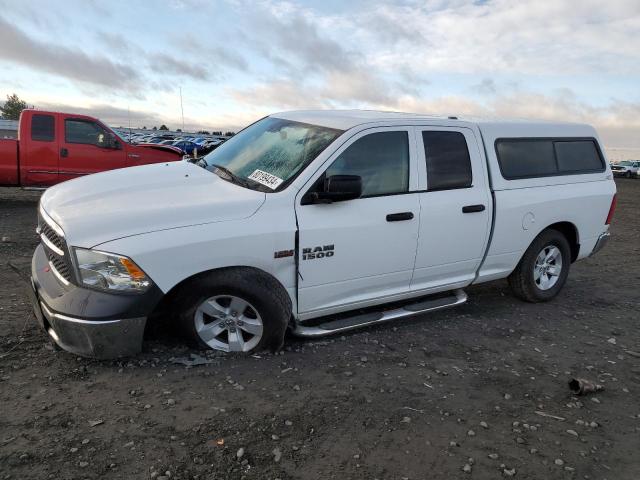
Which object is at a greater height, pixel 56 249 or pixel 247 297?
pixel 56 249

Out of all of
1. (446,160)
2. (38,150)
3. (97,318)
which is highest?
(38,150)

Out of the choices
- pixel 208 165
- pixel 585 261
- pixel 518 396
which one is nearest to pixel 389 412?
pixel 518 396

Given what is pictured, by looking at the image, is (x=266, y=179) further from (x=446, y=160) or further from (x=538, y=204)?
(x=538, y=204)

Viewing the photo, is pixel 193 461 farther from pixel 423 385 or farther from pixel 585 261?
pixel 585 261

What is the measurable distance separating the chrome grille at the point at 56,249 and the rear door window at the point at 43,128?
707cm

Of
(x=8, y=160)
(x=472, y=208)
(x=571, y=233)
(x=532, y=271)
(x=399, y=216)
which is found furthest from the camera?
(x=8, y=160)

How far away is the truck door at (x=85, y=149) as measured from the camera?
9961 millimetres

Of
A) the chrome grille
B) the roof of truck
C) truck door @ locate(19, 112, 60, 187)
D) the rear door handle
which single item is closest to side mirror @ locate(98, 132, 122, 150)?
truck door @ locate(19, 112, 60, 187)

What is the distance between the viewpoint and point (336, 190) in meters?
3.65

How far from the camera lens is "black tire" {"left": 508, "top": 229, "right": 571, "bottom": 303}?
17.3 feet

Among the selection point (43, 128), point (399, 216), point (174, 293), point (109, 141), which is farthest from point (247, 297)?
point (43, 128)

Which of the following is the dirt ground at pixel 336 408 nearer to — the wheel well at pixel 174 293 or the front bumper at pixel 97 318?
the front bumper at pixel 97 318

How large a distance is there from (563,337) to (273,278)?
2.82 m

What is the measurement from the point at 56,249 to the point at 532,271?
440cm
